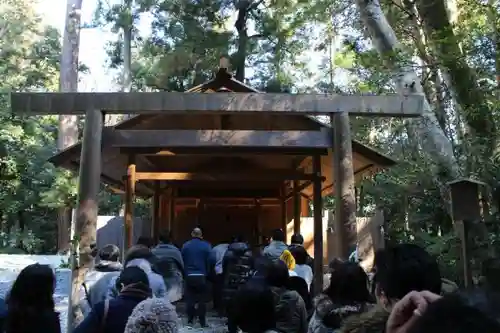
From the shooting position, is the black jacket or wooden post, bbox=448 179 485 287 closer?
wooden post, bbox=448 179 485 287

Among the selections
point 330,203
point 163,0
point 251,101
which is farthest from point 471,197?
point 330,203

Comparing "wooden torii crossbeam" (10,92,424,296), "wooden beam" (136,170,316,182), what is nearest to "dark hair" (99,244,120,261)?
"wooden torii crossbeam" (10,92,424,296)

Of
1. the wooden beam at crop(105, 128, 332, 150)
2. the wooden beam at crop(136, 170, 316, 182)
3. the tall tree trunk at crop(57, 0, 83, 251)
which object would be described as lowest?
the wooden beam at crop(136, 170, 316, 182)

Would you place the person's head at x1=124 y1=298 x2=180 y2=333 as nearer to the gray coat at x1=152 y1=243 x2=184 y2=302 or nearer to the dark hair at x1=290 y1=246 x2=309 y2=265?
the dark hair at x1=290 y1=246 x2=309 y2=265

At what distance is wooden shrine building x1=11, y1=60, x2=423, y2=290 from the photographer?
270 inches

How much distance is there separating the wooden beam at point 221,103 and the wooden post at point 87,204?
0.26m

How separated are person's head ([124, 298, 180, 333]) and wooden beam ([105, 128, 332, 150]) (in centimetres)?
497

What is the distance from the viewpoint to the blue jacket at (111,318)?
2.84m

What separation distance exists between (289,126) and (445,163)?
2893mm

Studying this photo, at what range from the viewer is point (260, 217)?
47.6ft

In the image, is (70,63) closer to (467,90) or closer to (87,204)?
(87,204)

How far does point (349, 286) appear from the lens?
301 cm

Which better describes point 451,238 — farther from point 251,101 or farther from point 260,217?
point 260,217

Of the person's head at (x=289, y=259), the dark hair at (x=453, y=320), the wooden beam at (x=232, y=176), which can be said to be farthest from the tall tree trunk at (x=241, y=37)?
the dark hair at (x=453, y=320)
